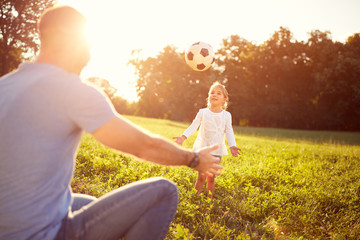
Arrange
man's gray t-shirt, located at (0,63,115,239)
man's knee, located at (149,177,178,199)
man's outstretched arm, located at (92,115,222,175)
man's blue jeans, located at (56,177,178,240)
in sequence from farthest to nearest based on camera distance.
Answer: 1. man's knee, located at (149,177,178,199)
2. man's blue jeans, located at (56,177,178,240)
3. man's outstretched arm, located at (92,115,222,175)
4. man's gray t-shirt, located at (0,63,115,239)

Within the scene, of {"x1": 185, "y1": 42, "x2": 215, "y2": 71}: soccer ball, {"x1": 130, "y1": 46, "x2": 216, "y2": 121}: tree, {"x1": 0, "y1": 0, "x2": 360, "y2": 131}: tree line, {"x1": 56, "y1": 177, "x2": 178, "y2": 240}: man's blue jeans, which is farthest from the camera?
{"x1": 130, "y1": 46, "x2": 216, "y2": 121}: tree

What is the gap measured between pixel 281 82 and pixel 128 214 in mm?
45318

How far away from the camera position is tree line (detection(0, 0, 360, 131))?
3716 cm

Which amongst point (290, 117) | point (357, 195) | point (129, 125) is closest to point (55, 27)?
point (129, 125)

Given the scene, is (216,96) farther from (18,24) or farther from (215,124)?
(18,24)

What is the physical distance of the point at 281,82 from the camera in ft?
140

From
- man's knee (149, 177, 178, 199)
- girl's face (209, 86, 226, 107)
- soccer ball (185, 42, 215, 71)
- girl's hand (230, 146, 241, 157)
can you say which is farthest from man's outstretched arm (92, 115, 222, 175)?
soccer ball (185, 42, 215, 71)

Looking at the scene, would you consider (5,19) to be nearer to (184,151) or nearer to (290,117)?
(184,151)

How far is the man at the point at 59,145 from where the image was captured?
154 cm

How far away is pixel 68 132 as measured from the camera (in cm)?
166

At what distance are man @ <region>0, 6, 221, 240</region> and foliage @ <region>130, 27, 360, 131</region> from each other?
40.3 m

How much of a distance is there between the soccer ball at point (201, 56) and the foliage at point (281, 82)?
3527 centimetres

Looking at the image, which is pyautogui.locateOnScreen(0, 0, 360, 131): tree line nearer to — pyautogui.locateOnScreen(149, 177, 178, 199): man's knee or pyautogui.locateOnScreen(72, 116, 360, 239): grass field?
pyautogui.locateOnScreen(72, 116, 360, 239): grass field

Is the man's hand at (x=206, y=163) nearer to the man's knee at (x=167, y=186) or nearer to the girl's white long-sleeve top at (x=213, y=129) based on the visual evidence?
the man's knee at (x=167, y=186)
